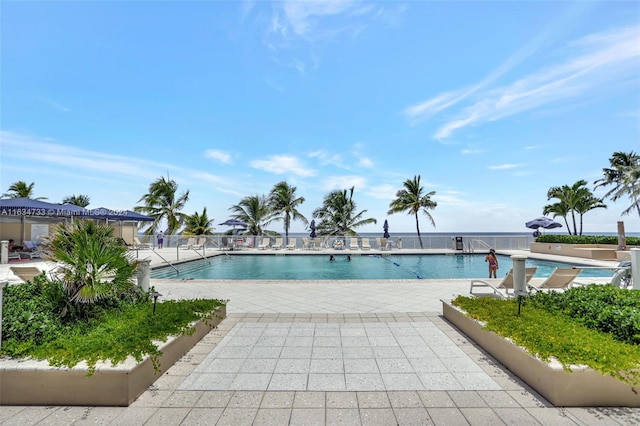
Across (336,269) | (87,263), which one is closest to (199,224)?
(336,269)

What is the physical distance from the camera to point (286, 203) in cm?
2539

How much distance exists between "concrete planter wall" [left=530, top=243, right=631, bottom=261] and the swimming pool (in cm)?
223

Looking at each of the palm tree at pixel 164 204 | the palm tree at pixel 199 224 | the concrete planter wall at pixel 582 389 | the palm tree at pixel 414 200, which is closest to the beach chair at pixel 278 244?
the palm tree at pixel 199 224

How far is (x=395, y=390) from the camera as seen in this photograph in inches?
109

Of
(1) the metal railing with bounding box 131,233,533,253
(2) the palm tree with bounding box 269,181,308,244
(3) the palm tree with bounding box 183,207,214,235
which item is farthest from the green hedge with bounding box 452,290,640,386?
(3) the palm tree with bounding box 183,207,214,235

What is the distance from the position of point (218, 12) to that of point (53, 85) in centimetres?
560

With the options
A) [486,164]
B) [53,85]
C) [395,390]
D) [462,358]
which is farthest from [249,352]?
[486,164]

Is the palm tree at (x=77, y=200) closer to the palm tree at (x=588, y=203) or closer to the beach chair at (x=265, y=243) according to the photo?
the beach chair at (x=265, y=243)

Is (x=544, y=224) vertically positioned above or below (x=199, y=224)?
below

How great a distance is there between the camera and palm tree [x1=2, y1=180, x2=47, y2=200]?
28703 mm

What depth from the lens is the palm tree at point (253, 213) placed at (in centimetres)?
2534

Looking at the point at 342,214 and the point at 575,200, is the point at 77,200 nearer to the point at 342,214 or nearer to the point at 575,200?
the point at 342,214

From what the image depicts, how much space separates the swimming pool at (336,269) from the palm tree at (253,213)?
6.35 metres

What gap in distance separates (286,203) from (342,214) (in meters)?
4.90
